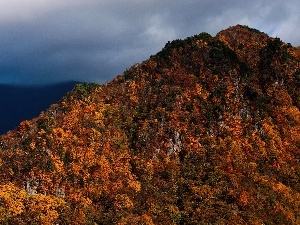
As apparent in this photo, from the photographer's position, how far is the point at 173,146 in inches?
4277

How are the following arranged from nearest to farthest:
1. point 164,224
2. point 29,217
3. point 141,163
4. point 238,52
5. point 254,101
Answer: point 29,217, point 164,224, point 141,163, point 254,101, point 238,52

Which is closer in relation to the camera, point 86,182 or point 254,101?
point 86,182

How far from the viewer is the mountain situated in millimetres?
88500

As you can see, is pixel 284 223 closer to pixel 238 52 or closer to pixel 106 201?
pixel 106 201

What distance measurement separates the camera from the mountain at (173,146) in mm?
88500

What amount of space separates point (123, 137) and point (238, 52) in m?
52.3

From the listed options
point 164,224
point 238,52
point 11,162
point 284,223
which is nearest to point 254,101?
point 238,52

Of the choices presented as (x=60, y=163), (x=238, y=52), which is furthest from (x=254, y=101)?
(x=60, y=163)

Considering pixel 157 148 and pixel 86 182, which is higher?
pixel 157 148

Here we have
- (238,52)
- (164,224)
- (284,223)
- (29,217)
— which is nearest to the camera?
(29,217)

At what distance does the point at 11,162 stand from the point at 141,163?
2907 cm

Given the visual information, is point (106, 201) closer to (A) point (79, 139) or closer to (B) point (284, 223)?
(A) point (79, 139)

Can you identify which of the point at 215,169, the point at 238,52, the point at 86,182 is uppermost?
the point at 238,52

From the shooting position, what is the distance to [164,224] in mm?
87688
